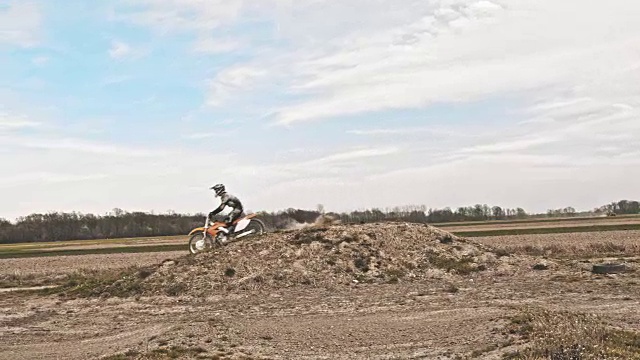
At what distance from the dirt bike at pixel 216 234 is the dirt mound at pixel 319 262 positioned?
4.34 ft

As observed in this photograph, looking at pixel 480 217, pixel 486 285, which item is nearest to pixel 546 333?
pixel 486 285

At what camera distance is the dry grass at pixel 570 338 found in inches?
439

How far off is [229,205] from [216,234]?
6.31 ft

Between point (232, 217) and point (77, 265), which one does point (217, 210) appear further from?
point (77, 265)

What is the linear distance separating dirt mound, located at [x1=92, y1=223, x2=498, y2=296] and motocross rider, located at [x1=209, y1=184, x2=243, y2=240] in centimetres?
136

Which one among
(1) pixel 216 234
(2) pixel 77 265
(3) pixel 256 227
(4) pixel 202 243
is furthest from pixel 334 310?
(2) pixel 77 265

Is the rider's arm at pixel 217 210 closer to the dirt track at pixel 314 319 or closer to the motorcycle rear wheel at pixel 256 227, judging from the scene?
the motorcycle rear wheel at pixel 256 227

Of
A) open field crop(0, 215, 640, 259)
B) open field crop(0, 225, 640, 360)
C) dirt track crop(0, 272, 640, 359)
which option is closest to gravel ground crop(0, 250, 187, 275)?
open field crop(0, 215, 640, 259)

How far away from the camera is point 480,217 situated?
6073 inches

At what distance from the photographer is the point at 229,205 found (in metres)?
28.9

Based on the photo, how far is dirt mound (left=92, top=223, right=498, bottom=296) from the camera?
2548cm

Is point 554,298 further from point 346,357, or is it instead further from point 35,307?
point 35,307

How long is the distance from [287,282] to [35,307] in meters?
10.1

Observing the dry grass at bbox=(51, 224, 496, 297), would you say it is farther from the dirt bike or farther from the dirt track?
the dirt bike
